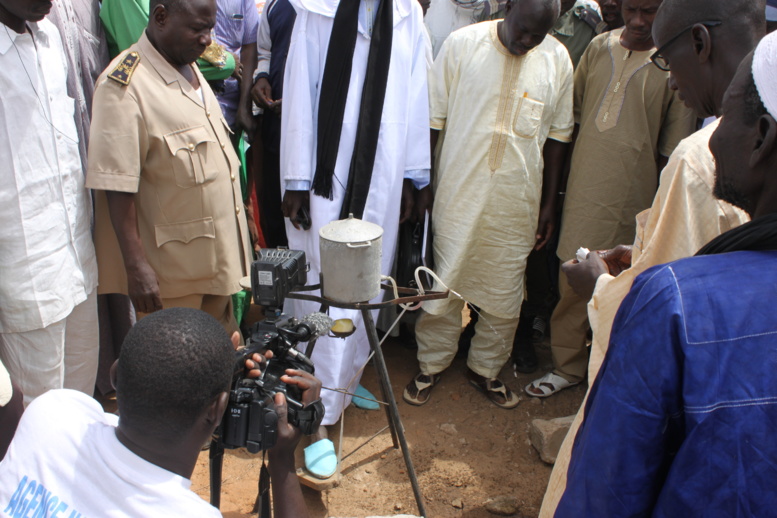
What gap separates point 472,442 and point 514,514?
516 mm

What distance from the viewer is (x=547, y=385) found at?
3605 millimetres

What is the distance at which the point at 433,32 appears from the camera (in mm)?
4305

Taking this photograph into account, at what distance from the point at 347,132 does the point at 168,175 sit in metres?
0.91

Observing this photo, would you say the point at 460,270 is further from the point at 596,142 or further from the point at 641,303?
the point at 641,303

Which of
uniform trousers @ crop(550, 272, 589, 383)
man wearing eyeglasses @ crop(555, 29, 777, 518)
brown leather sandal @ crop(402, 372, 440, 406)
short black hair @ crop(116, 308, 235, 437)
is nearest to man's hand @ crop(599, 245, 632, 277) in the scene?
man wearing eyeglasses @ crop(555, 29, 777, 518)

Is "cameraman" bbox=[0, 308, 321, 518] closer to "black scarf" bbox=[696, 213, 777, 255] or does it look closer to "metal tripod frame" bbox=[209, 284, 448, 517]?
"metal tripod frame" bbox=[209, 284, 448, 517]

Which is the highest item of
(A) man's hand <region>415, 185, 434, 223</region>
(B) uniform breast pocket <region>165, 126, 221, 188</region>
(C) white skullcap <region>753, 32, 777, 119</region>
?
(C) white skullcap <region>753, 32, 777, 119</region>

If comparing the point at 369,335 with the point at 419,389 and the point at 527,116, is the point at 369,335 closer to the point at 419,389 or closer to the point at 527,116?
the point at 419,389

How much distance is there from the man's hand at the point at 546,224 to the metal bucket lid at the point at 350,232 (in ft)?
5.35

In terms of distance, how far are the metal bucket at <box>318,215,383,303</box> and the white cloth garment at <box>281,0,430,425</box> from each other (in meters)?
0.95

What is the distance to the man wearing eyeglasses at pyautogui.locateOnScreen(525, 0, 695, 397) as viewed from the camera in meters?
3.06

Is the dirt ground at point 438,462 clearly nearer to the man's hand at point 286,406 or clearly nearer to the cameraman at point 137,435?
the man's hand at point 286,406

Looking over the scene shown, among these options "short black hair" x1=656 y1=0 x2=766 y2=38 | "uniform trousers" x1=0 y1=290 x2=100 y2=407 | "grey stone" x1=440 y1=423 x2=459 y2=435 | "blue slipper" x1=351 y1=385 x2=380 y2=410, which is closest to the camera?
"short black hair" x1=656 y1=0 x2=766 y2=38

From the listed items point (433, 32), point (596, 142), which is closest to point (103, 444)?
point (596, 142)
